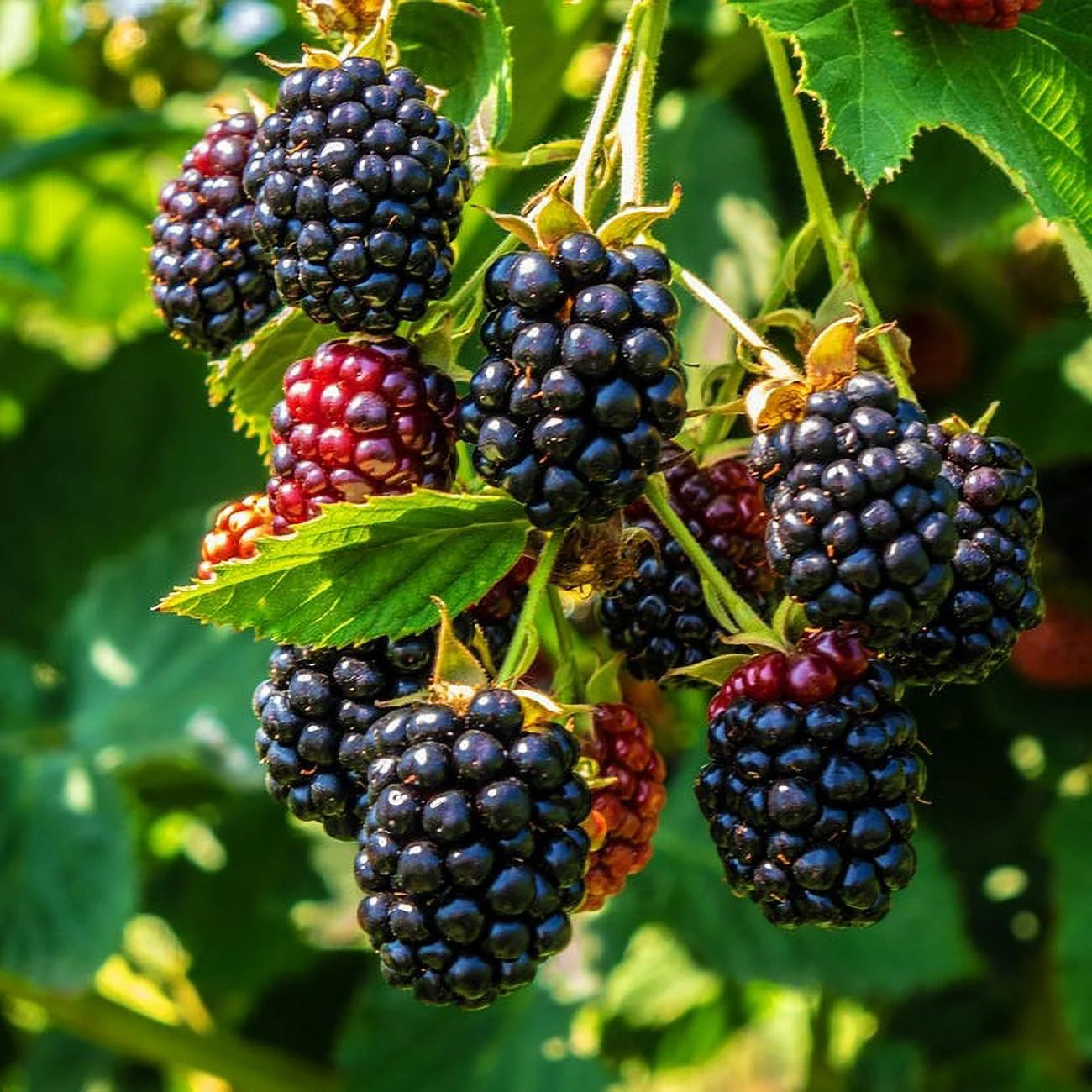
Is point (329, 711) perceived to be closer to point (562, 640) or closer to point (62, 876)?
point (562, 640)

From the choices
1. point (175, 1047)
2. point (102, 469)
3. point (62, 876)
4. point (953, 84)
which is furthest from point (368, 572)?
point (102, 469)

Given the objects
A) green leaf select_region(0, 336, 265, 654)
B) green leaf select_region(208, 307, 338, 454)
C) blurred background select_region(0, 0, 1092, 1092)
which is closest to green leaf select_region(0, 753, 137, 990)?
blurred background select_region(0, 0, 1092, 1092)

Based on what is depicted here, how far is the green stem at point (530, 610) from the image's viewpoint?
1.37 m

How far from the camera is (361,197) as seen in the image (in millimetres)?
1410

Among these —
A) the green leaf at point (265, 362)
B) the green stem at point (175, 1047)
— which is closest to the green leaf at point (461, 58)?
the green leaf at point (265, 362)

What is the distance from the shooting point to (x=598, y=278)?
1.30 metres

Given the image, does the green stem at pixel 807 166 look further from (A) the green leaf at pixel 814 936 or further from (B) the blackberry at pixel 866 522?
(A) the green leaf at pixel 814 936

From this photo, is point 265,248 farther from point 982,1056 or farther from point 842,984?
point 982,1056

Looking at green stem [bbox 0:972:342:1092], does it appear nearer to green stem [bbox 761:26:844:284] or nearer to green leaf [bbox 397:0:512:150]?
green leaf [bbox 397:0:512:150]

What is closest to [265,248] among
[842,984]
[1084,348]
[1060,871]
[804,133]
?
[804,133]

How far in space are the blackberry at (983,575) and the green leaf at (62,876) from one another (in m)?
1.65

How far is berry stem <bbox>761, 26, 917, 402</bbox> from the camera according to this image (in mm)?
1503

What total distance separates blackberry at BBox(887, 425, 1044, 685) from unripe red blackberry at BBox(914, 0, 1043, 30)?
18.0 inches

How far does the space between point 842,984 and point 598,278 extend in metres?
1.71
